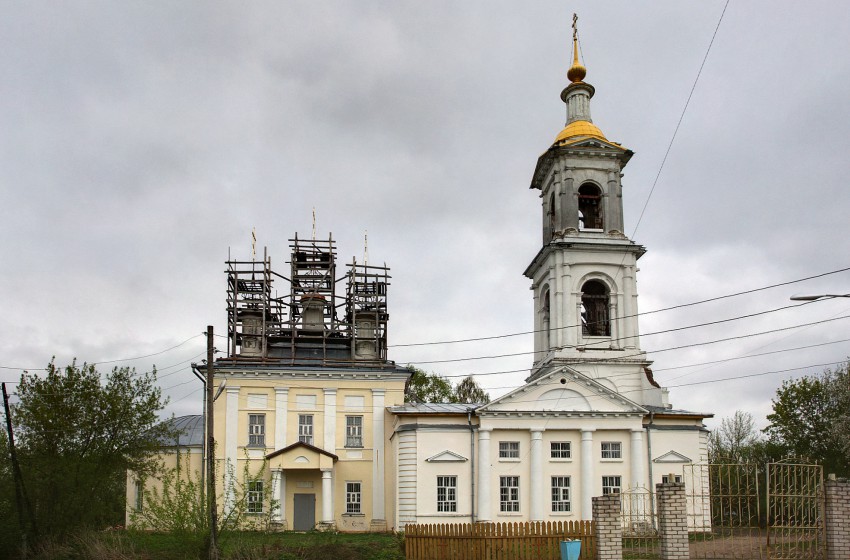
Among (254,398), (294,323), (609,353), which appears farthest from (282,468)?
(609,353)

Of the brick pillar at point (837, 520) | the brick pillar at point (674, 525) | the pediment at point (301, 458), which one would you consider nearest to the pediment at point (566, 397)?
the pediment at point (301, 458)

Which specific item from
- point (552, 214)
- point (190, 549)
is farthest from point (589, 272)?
point (190, 549)

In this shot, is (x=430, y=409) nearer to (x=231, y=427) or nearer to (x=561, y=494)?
(x=561, y=494)

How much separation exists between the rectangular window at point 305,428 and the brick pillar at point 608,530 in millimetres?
23009

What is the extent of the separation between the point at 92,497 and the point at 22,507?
2.19 m

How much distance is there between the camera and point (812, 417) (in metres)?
51.2

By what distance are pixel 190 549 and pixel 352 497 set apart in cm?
1851

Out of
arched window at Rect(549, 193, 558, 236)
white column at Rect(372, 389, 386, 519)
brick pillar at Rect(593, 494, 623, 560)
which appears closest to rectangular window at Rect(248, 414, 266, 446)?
white column at Rect(372, 389, 386, 519)

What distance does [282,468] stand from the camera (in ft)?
130

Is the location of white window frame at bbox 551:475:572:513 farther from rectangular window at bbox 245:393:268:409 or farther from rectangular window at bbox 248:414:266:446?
rectangular window at bbox 245:393:268:409

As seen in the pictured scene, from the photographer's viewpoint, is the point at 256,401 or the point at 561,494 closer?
the point at 561,494

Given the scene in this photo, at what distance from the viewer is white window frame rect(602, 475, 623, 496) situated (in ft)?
125

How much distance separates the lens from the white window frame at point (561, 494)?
37.7 meters

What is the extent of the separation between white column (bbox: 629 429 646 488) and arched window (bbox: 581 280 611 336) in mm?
5773
